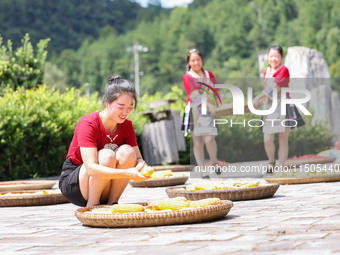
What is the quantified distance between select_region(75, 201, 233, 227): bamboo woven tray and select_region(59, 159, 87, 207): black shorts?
712mm

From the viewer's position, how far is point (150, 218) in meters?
3.54

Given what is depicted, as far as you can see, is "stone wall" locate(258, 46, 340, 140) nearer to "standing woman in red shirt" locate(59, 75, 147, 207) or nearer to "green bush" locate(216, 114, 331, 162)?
"green bush" locate(216, 114, 331, 162)

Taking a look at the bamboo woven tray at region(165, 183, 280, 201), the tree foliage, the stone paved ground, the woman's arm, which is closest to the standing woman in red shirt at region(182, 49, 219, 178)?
the bamboo woven tray at region(165, 183, 280, 201)

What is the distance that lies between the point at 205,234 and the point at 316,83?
9.97 meters

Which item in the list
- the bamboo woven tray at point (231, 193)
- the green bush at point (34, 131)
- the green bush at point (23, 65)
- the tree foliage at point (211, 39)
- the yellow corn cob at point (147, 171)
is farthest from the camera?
the tree foliage at point (211, 39)

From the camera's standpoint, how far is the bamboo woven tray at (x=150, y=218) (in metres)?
3.55

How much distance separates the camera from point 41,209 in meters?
5.30

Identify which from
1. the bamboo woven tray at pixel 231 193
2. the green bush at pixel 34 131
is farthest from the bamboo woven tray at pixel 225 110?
the bamboo woven tray at pixel 231 193

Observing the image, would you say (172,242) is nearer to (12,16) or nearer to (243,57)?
A: (12,16)

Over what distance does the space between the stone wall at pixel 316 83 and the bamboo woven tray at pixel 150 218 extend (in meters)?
4.92

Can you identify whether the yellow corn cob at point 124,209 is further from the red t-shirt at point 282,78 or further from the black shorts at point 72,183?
the red t-shirt at point 282,78

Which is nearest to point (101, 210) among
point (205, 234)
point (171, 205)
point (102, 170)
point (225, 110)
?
point (102, 170)

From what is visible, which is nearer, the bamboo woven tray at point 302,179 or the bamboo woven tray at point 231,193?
the bamboo woven tray at point 231,193

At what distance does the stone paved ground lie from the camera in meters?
2.73
